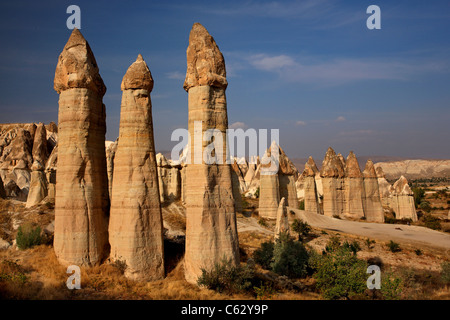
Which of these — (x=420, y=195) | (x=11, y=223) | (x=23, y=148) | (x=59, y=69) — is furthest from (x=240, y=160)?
(x=59, y=69)

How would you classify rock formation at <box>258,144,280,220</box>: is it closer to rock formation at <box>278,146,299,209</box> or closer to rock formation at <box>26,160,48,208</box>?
rock formation at <box>278,146,299,209</box>

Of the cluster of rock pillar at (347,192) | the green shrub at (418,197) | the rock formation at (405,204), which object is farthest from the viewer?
the green shrub at (418,197)

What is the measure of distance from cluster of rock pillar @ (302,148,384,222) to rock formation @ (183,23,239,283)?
2660 cm

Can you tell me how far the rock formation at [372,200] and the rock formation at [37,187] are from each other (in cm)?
2922

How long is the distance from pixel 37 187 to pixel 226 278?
20.0 m

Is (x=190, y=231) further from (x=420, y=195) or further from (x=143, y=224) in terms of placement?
(x=420, y=195)

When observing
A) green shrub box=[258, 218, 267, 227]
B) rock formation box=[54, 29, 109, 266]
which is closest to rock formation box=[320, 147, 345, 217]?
green shrub box=[258, 218, 267, 227]

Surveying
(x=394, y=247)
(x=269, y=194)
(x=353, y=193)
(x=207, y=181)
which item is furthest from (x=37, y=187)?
(x=353, y=193)

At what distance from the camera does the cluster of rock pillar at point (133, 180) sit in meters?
13.7

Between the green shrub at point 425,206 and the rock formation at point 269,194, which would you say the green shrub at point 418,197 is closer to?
the green shrub at point 425,206

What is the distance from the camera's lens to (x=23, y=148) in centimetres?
5828

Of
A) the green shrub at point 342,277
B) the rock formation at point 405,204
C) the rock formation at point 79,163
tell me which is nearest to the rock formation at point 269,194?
the green shrub at point 342,277

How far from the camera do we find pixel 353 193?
39.2 metres

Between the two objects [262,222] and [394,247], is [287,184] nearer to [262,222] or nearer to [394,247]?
[262,222]
